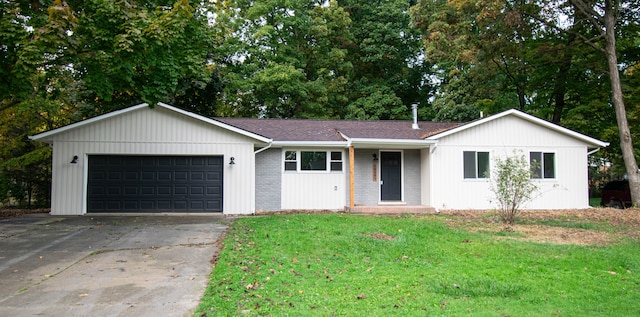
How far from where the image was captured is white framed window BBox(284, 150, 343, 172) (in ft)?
47.9

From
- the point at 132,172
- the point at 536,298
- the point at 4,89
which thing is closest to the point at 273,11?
the point at 132,172

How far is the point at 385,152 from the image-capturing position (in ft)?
51.4

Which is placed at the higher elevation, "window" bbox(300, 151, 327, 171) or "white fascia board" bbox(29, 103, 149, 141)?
"white fascia board" bbox(29, 103, 149, 141)

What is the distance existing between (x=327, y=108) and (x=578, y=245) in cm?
1910

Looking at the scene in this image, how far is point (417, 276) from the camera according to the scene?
5.67 meters

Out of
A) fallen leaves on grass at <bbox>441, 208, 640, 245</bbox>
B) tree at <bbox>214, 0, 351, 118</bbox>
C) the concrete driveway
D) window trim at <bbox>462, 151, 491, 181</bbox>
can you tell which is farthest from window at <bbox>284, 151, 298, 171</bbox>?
tree at <bbox>214, 0, 351, 118</bbox>

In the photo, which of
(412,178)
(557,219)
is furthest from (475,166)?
(557,219)

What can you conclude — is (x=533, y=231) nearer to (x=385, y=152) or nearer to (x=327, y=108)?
(x=385, y=152)

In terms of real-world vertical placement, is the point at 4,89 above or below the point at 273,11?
below

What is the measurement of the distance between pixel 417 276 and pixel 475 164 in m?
10.1

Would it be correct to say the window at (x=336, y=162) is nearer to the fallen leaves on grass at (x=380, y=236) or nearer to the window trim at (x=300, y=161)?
the window trim at (x=300, y=161)

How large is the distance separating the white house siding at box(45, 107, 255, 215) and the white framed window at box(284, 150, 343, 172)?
1.48 metres

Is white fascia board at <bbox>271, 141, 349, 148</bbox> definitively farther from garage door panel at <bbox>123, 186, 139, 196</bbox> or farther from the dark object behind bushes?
the dark object behind bushes

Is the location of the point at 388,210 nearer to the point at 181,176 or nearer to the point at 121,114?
the point at 181,176
